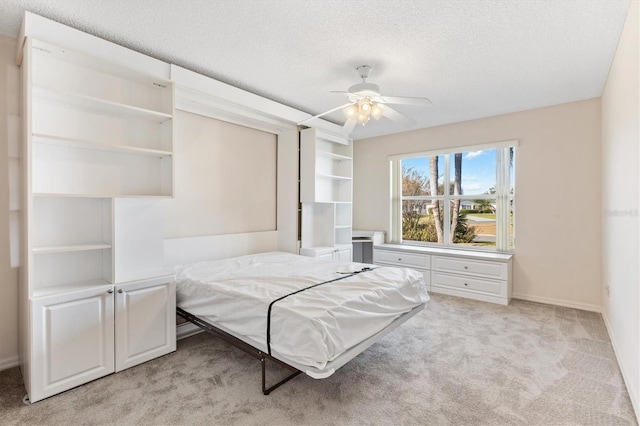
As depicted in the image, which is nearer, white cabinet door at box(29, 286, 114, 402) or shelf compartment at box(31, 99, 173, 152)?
white cabinet door at box(29, 286, 114, 402)

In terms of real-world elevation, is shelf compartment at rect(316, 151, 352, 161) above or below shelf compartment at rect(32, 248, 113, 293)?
above

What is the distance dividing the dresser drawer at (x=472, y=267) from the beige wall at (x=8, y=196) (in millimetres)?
4641

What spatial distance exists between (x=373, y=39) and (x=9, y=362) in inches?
148

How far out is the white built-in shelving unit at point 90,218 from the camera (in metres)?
2.12

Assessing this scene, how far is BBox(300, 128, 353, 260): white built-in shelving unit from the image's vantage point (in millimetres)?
4367

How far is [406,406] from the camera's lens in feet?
6.70

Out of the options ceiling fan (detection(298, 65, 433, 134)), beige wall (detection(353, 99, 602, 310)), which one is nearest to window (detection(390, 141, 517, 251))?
beige wall (detection(353, 99, 602, 310))

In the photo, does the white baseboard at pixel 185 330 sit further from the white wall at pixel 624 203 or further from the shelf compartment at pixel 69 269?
the white wall at pixel 624 203

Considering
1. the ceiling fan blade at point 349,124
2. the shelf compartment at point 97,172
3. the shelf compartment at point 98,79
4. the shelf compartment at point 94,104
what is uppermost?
the shelf compartment at point 98,79

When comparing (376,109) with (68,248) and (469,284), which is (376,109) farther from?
(469,284)

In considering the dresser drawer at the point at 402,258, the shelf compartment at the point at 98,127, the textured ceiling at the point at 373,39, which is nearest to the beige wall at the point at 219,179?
the shelf compartment at the point at 98,127

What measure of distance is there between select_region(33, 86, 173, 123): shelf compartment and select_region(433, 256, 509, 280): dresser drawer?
3.91m

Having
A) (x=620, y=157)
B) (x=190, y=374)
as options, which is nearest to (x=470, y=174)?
(x=620, y=157)

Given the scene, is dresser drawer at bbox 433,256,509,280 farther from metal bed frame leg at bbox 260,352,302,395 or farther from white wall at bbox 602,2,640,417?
metal bed frame leg at bbox 260,352,302,395
